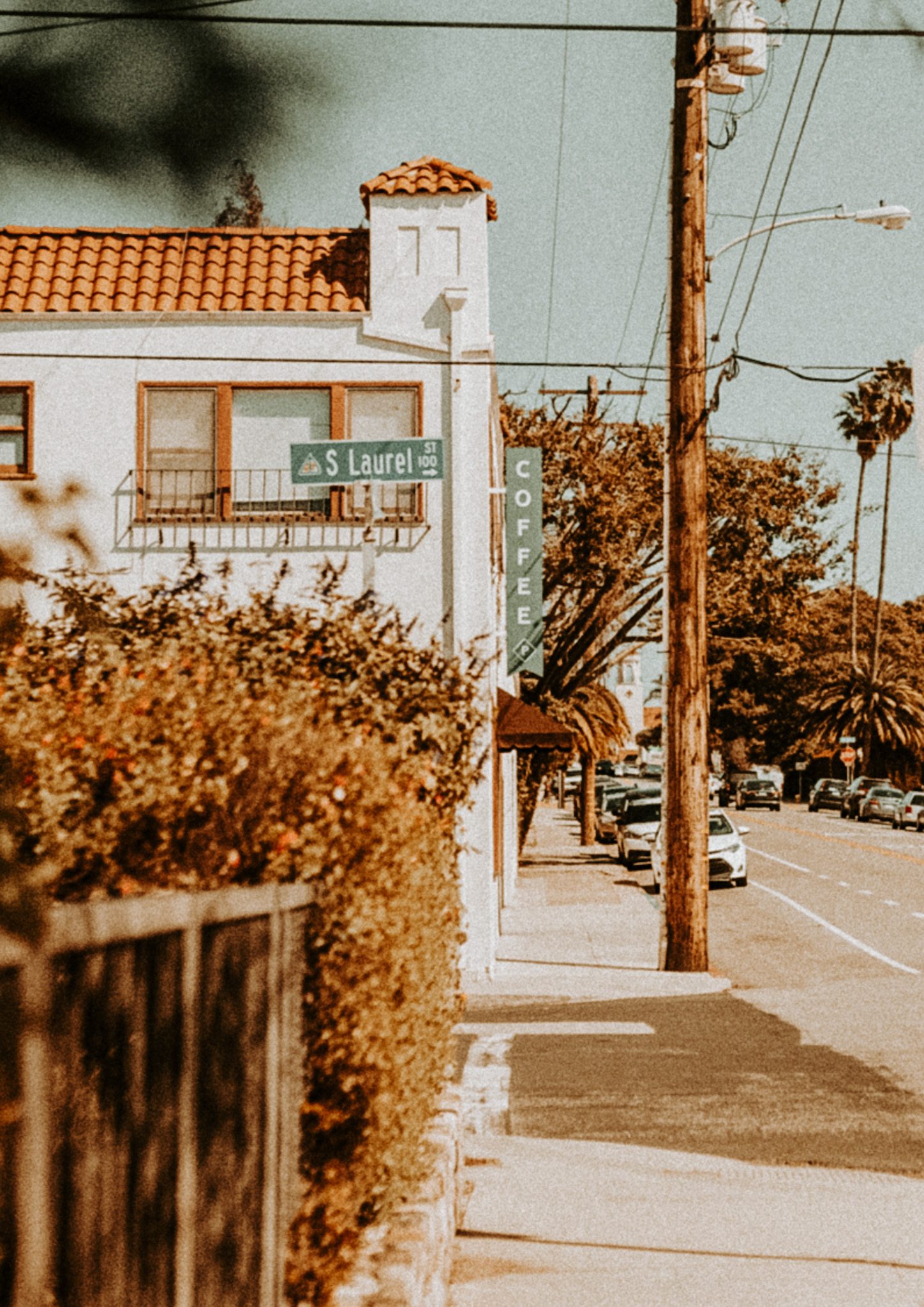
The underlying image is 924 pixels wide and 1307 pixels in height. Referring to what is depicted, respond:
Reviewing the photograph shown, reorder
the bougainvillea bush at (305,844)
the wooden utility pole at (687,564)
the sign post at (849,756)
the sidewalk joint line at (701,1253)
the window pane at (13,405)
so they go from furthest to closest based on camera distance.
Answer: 1. the sign post at (849,756)
2. the wooden utility pole at (687,564)
3. the window pane at (13,405)
4. the sidewalk joint line at (701,1253)
5. the bougainvillea bush at (305,844)

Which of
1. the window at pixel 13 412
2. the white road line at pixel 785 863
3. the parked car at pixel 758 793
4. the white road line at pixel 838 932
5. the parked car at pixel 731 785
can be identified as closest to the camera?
the window at pixel 13 412

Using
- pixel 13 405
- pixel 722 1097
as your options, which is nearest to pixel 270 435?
pixel 13 405

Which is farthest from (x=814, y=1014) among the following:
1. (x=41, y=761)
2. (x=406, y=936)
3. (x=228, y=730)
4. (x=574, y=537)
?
(x=574, y=537)

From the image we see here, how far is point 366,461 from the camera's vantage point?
55.4 ft

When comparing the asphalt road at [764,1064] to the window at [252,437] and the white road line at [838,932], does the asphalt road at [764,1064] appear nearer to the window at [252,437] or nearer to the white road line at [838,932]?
the white road line at [838,932]

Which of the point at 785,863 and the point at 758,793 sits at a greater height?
the point at 758,793

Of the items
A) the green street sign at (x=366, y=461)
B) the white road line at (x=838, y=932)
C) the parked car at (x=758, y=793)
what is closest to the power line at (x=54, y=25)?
the green street sign at (x=366, y=461)

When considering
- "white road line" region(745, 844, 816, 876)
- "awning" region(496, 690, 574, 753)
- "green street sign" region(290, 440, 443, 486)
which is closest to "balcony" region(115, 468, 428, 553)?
"green street sign" region(290, 440, 443, 486)

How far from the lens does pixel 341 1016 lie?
4.29m

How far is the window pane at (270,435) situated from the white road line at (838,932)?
8.82 meters

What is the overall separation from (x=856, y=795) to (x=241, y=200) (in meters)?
67.9

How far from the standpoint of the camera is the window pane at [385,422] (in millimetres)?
18172

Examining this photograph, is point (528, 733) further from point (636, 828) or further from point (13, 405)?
point (636, 828)

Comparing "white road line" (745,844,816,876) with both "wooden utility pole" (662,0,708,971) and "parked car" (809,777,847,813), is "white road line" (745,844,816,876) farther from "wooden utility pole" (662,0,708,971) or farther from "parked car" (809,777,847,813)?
"parked car" (809,777,847,813)
